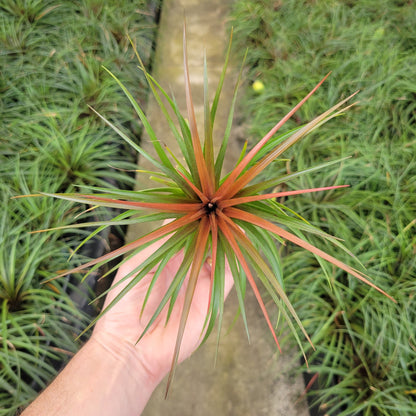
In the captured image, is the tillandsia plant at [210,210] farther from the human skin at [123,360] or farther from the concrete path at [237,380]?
the concrete path at [237,380]

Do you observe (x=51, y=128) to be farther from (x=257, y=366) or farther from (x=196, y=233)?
(x=257, y=366)

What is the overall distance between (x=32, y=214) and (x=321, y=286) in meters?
1.38

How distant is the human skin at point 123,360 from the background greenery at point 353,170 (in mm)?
572

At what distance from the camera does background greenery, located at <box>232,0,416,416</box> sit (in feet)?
3.92

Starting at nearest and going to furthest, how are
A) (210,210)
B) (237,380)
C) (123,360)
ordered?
(210,210)
(123,360)
(237,380)

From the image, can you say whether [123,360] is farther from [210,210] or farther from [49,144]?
[49,144]

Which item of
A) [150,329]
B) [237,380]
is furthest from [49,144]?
[237,380]

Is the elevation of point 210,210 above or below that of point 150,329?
above

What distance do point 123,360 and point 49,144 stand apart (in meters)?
1.16

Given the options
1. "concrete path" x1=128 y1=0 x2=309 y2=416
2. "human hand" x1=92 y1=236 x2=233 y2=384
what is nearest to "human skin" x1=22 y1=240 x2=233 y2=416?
"human hand" x1=92 y1=236 x2=233 y2=384

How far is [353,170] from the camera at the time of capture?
157 cm

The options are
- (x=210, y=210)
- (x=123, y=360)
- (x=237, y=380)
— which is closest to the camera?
(x=210, y=210)

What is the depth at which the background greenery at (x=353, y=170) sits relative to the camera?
119 centimetres

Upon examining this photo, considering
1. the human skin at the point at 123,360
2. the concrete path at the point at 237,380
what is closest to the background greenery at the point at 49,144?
the human skin at the point at 123,360
